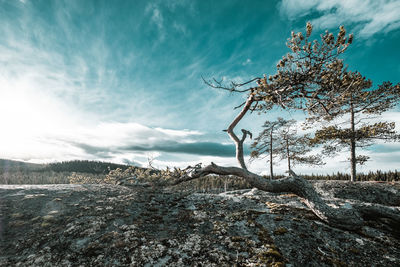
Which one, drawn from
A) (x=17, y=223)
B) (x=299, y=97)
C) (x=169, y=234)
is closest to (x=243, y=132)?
(x=299, y=97)

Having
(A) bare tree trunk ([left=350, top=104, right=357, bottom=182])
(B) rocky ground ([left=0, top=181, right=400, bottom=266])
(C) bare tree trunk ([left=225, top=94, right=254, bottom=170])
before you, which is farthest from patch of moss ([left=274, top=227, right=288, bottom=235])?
(A) bare tree trunk ([left=350, top=104, right=357, bottom=182])

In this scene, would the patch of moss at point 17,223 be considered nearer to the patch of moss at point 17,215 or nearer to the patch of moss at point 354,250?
the patch of moss at point 17,215

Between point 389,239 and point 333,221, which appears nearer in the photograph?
point 389,239

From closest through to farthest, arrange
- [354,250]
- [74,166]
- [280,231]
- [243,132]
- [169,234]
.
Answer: [354,250], [169,234], [280,231], [243,132], [74,166]

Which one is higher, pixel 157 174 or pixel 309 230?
pixel 157 174

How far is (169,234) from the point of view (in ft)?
13.6

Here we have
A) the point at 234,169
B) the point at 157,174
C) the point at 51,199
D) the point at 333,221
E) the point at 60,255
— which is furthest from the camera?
the point at 157,174

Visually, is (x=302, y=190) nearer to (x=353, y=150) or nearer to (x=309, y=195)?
(x=309, y=195)

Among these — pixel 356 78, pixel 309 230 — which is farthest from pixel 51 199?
pixel 356 78

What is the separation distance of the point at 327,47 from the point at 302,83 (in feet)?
5.75

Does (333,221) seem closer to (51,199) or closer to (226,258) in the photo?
(226,258)

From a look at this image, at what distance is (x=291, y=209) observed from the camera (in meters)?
5.87

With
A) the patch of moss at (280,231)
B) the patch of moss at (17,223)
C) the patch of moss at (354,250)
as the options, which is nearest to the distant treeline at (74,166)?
the patch of moss at (17,223)

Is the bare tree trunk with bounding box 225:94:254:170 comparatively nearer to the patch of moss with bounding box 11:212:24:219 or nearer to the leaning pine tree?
the leaning pine tree
